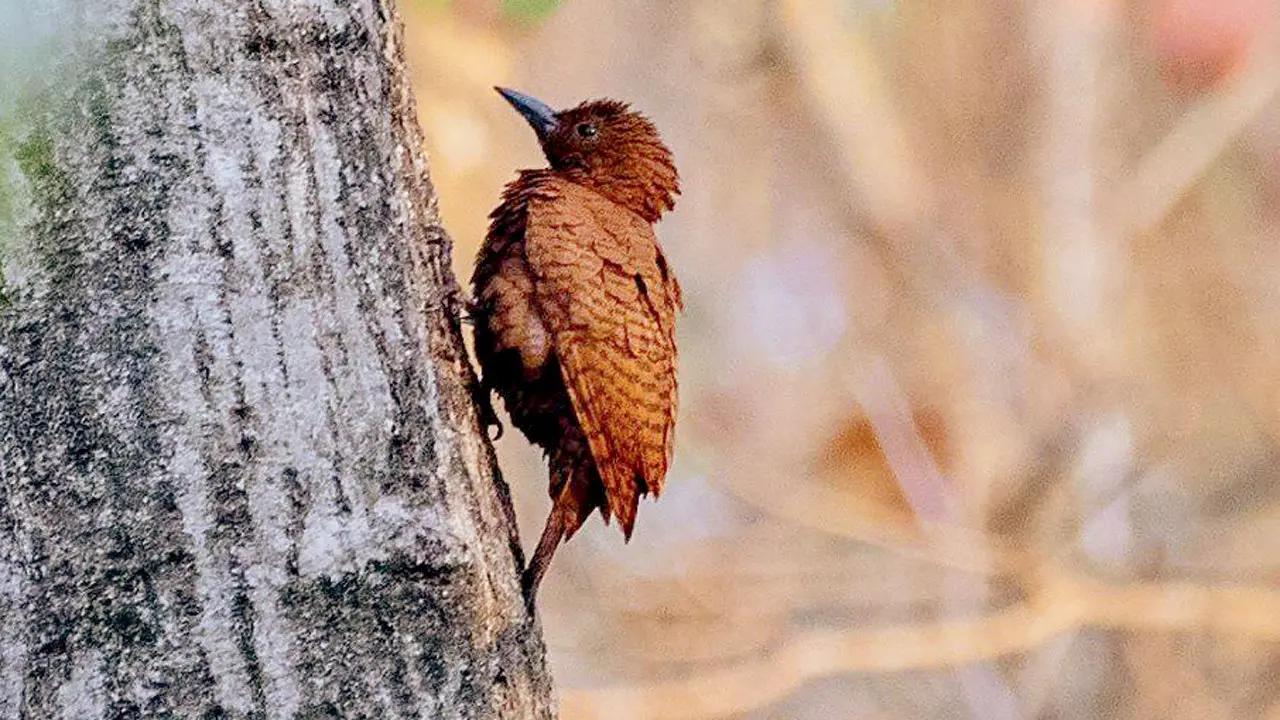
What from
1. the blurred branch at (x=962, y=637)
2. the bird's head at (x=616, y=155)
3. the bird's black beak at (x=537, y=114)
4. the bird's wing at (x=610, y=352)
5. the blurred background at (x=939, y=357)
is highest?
the blurred background at (x=939, y=357)

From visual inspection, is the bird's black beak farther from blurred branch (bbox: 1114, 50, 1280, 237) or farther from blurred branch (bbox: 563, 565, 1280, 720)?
blurred branch (bbox: 1114, 50, 1280, 237)

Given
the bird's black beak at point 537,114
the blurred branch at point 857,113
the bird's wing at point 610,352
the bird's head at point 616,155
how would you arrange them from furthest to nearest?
the blurred branch at point 857,113
the bird's black beak at point 537,114
the bird's head at point 616,155
the bird's wing at point 610,352

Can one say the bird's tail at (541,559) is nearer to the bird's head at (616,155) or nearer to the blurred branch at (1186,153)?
the bird's head at (616,155)

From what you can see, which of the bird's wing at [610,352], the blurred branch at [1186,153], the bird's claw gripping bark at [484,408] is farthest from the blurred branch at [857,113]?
the bird's claw gripping bark at [484,408]

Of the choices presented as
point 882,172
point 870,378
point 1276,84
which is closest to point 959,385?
point 870,378

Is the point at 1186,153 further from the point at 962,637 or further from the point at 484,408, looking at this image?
the point at 484,408

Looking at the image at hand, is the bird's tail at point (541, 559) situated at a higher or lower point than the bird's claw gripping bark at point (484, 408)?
lower

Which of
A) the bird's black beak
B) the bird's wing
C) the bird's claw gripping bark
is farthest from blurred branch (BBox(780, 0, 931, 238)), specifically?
the bird's claw gripping bark

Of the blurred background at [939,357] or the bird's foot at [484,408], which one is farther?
the blurred background at [939,357]
